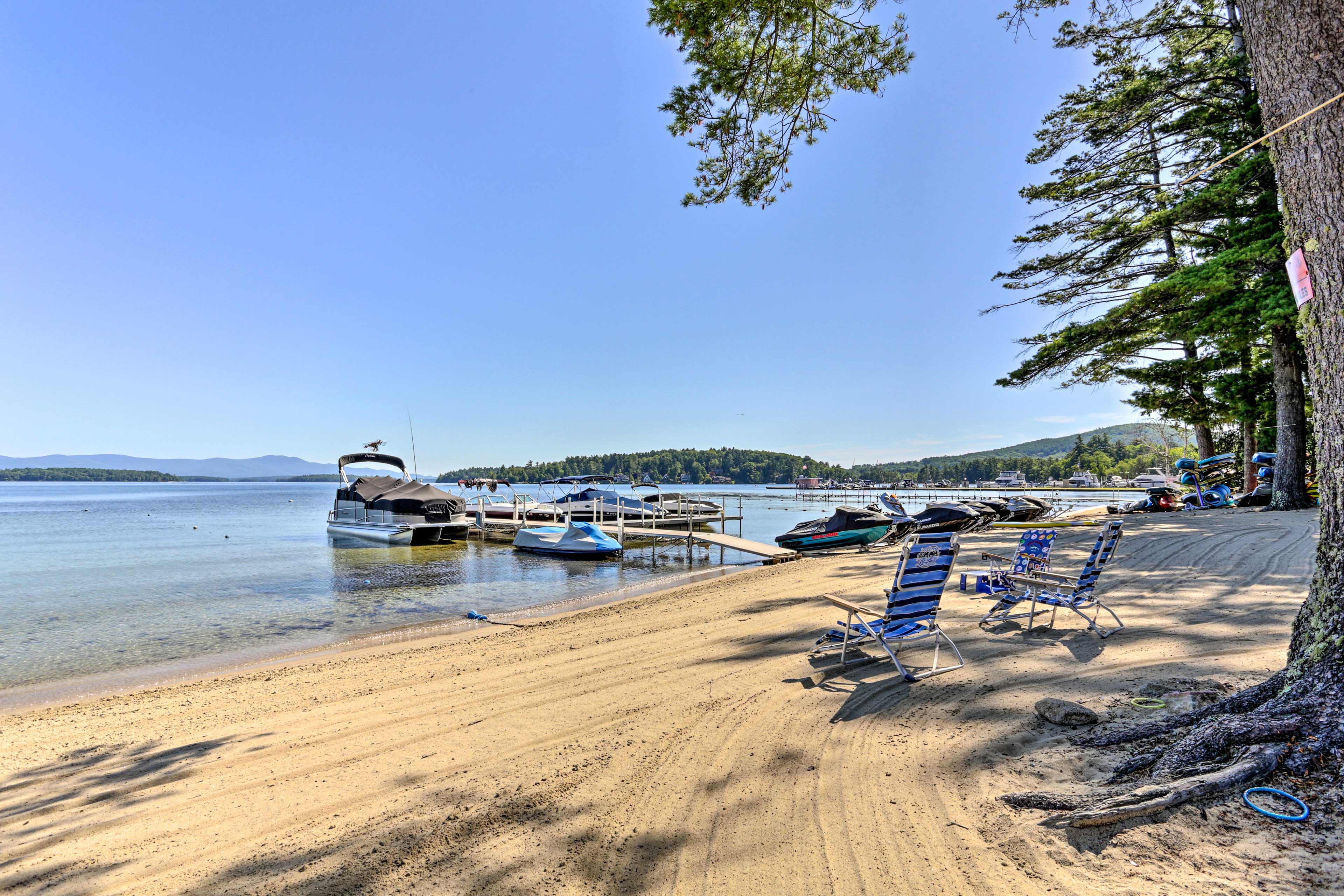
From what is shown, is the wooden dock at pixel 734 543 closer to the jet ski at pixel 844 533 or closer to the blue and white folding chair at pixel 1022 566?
the jet ski at pixel 844 533

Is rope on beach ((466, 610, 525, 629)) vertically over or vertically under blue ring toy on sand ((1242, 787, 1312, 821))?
under

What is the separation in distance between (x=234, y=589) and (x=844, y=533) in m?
16.6

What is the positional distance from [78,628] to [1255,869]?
1520 centimetres

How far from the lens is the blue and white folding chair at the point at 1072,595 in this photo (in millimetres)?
5574

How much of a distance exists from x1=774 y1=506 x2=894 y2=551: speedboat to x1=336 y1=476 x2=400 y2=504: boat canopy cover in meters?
19.5

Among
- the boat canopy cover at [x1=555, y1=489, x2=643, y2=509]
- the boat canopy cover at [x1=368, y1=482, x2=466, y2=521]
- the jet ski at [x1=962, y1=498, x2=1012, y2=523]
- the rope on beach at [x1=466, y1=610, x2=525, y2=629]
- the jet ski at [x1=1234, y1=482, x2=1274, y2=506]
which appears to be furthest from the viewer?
the boat canopy cover at [x1=555, y1=489, x2=643, y2=509]

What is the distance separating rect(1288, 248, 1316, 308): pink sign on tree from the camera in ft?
9.32

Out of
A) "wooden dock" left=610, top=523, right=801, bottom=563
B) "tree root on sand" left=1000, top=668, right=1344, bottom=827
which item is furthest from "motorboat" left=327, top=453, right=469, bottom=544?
"tree root on sand" left=1000, top=668, right=1344, bottom=827

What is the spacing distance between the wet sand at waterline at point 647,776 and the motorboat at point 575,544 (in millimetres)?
12712

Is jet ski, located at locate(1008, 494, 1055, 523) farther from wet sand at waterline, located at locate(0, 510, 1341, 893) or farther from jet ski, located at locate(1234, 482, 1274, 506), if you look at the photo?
wet sand at waterline, located at locate(0, 510, 1341, 893)

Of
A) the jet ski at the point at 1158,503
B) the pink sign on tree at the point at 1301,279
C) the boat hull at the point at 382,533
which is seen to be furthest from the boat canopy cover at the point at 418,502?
the pink sign on tree at the point at 1301,279

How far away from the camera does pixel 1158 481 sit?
32375 mm

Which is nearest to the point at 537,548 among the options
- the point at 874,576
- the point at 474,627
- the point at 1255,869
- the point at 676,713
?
the point at 474,627

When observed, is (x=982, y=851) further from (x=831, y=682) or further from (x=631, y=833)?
(x=831, y=682)
